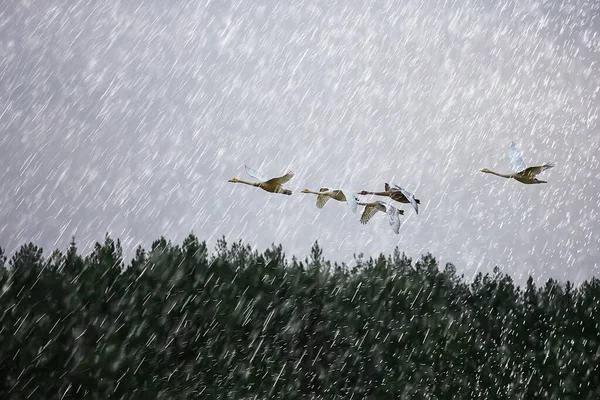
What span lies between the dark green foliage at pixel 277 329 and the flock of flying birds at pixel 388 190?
3.76 metres

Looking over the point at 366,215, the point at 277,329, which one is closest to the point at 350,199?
the point at 366,215

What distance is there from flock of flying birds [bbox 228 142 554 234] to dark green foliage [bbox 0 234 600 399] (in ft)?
12.3

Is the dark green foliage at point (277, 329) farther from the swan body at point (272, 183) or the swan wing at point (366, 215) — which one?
the swan body at point (272, 183)

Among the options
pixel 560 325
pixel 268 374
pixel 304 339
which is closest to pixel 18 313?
pixel 268 374

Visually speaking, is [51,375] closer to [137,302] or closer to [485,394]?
[137,302]

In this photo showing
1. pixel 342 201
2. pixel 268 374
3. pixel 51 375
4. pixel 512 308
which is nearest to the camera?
pixel 342 201

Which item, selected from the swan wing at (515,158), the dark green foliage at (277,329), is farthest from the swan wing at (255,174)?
the dark green foliage at (277,329)

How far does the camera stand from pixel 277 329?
288 inches

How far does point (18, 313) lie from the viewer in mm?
5258

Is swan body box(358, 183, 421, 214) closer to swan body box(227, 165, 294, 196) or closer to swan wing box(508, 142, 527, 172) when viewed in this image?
swan body box(227, 165, 294, 196)

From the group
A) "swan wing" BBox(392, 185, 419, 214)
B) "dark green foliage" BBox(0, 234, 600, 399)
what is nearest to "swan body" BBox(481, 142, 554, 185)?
"swan wing" BBox(392, 185, 419, 214)

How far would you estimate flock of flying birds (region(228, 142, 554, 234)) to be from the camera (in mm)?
2124

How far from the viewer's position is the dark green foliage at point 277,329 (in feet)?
17.8

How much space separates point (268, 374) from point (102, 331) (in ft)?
6.69
